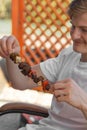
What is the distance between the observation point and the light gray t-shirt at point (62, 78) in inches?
86.8

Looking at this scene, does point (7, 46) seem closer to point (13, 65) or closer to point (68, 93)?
point (13, 65)

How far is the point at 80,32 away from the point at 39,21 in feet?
12.6

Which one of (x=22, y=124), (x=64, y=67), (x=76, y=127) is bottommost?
(x=22, y=124)

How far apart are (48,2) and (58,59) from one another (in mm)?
3304

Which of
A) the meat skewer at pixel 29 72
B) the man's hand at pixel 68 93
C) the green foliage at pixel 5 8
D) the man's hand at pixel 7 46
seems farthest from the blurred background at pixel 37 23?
the green foliage at pixel 5 8

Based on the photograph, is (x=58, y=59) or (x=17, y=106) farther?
(x=17, y=106)

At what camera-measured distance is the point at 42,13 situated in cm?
580

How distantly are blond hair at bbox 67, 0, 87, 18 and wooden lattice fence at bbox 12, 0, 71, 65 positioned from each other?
11.1ft

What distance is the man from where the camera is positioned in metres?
1.83

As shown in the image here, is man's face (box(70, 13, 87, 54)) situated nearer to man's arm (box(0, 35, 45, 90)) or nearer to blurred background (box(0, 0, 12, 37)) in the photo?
man's arm (box(0, 35, 45, 90))

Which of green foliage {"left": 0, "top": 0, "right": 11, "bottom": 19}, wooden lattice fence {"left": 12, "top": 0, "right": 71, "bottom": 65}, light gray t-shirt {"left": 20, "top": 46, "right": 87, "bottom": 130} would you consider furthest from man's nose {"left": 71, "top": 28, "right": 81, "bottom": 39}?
green foliage {"left": 0, "top": 0, "right": 11, "bottom": 19}

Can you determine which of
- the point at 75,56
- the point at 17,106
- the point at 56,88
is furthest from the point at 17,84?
the point at 56,88

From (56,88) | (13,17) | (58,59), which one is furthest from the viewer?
(13,17)

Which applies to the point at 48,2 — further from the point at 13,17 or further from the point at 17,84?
the point at 17,84
